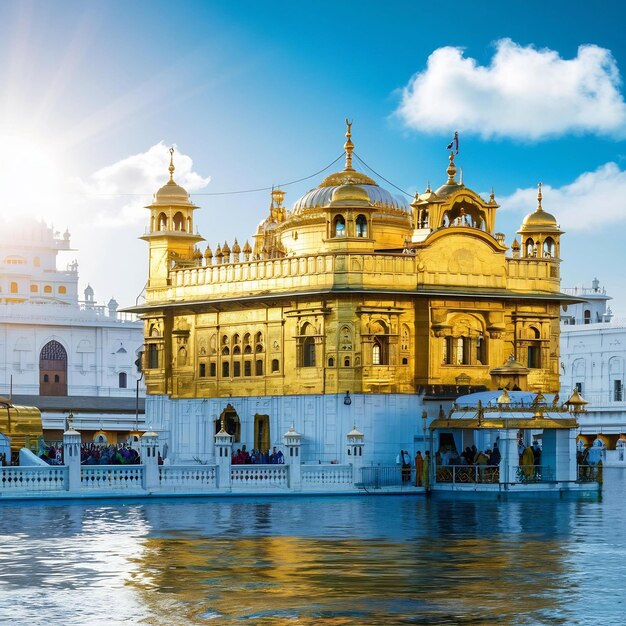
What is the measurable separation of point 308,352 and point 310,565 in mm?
20570

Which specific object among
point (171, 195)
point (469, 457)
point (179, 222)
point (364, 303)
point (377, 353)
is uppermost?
point (171, 195)

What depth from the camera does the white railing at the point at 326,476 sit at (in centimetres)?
3594

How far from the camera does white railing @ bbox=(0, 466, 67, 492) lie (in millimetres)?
32469

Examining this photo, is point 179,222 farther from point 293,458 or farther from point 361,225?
point 293,458

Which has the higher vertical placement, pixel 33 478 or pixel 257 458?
pixel 257 458

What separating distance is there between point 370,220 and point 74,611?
2505 cm

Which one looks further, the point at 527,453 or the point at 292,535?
the point at 527,453

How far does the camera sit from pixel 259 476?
35.4m

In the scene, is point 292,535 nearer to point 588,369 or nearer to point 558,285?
point 558,285

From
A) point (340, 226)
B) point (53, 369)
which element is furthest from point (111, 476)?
point (53, 369)

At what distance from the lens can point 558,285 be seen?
141 feet

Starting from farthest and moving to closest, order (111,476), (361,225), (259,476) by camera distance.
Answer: (361,225) → (259,476) → (111,476)

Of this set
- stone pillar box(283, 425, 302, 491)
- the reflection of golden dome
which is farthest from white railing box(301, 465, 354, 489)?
the reflection of golden dome

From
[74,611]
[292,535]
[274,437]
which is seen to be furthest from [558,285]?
[74,611]
